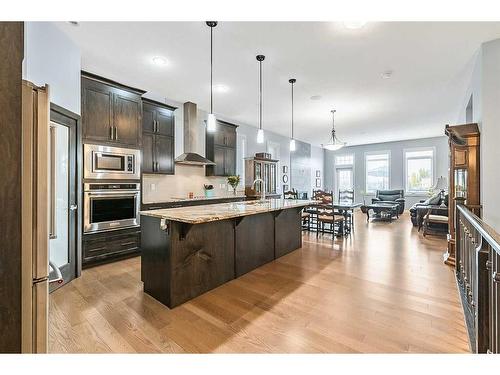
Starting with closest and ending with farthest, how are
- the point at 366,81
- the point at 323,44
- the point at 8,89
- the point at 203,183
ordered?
the point at 8,89 < the point at 323,44 < the point at 366,81 < the point at 203,183

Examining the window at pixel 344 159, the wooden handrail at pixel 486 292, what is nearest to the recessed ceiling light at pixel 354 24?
the wooden handrail at pixel 486 292

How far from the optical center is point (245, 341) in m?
1.85

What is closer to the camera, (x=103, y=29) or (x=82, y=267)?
(x=103, y=29)

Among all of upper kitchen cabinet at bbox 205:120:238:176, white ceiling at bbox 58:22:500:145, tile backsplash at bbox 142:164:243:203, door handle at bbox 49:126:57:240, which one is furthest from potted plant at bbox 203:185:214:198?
door handle at bbox 49:126:57:240

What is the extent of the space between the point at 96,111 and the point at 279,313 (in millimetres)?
3508

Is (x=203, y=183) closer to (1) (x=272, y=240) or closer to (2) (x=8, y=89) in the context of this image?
(1) (x=272, y=240)

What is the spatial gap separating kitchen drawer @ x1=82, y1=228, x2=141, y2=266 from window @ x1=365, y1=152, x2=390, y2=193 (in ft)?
32.0

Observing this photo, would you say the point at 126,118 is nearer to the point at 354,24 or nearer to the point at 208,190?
the point at 208,190

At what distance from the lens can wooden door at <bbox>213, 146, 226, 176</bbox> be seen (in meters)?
5.79

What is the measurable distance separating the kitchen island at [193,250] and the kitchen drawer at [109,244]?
3.98 feet

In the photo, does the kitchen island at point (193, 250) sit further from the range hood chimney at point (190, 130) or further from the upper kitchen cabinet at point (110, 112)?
the range hood chimney at point (190, 130)

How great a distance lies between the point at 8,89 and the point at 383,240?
225 inches

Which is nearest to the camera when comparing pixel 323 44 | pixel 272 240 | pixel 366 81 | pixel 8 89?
pixel 8 89
